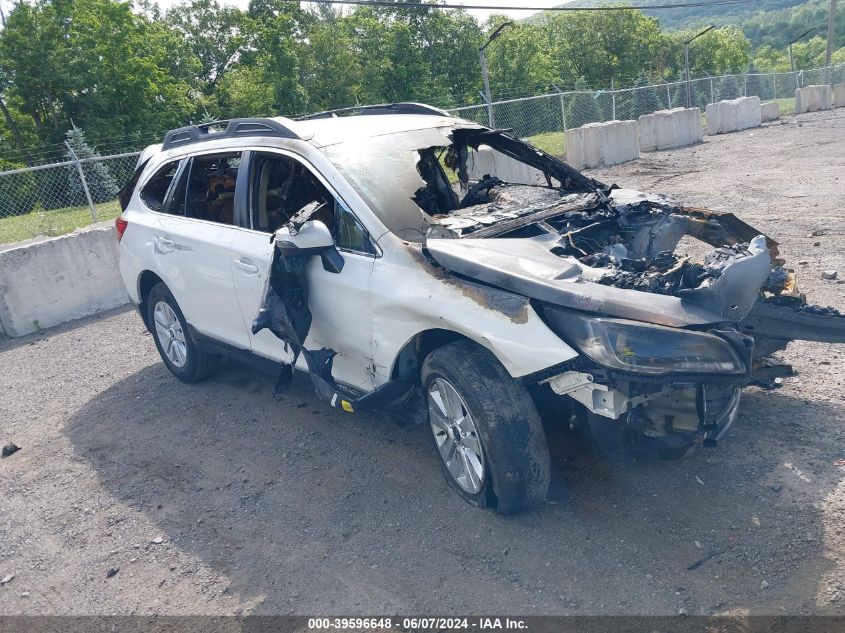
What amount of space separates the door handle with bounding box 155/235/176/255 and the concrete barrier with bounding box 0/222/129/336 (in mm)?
3646

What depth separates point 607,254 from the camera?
13.6ft

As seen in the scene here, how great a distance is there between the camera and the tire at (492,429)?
11.9 ft

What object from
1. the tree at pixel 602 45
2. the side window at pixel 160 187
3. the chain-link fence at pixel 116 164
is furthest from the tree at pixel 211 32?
the side window at pixel 160 187

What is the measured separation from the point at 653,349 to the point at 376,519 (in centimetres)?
177

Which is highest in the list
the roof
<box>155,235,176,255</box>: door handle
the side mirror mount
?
the roof

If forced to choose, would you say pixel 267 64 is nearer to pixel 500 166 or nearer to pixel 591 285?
pixel 500 166

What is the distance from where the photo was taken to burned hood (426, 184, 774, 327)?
3.43 m

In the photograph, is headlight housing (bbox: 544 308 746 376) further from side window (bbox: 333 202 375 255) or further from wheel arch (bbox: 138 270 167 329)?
wheel arch (bbox: 138 270 167 329)

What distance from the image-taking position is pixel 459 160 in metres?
5.56

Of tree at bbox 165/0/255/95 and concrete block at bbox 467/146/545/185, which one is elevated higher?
tree at bbox 165/0/255/95

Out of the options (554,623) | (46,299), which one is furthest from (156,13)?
(554,623)

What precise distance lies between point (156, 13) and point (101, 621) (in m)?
56.2

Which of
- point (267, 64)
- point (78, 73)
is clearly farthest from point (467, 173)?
point (267, 64)

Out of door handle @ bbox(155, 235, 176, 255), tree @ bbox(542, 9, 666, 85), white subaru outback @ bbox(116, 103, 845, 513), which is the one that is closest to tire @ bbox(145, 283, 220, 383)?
white subaru outback @ bbox(116, 103, 845, 513)
